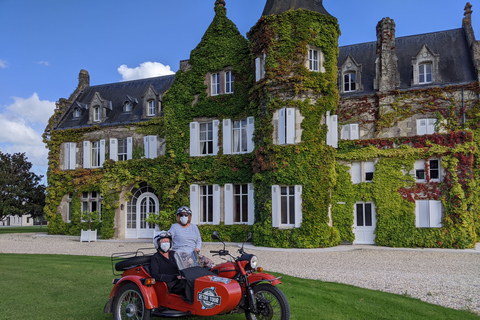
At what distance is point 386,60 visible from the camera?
24.3 m

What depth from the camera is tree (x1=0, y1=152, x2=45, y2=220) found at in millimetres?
32500

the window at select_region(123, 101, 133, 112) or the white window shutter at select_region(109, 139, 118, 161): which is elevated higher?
the window at select_region(123, 101, 133, 112)

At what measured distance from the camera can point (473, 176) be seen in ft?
69.6

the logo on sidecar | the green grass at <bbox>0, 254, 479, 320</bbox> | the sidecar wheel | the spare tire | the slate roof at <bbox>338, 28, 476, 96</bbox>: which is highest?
the slate roof at <bbox>338, 28, 476, 96</bbox>

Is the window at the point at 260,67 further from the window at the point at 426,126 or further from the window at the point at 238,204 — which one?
the window at the point at 426,126

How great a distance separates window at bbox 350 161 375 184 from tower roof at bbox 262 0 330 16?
7.70m

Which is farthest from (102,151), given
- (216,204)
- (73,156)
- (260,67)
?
(260,67)

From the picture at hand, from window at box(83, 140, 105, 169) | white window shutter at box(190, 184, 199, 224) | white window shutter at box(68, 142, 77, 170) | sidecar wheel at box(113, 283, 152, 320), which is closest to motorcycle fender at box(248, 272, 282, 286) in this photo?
sidecar wheel at box(113, 283, 152, 320)

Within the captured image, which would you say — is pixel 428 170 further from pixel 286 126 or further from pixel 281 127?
pixel 281 127

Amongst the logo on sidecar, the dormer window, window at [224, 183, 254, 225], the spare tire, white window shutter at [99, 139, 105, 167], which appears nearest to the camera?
the logo on sidecar

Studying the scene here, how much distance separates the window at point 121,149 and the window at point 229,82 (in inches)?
287

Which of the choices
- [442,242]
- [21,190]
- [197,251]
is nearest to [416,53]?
[442,242]

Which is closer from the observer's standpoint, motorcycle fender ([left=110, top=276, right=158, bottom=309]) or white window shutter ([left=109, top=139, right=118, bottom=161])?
motorcycle fender ([left=110, top=276, right=158, bottom=309])

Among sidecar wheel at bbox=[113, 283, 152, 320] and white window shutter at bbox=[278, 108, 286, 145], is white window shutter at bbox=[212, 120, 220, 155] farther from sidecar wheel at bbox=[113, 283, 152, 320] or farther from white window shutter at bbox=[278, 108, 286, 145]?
sidecar wheel at bbox=[113, 283, 152, 320]
